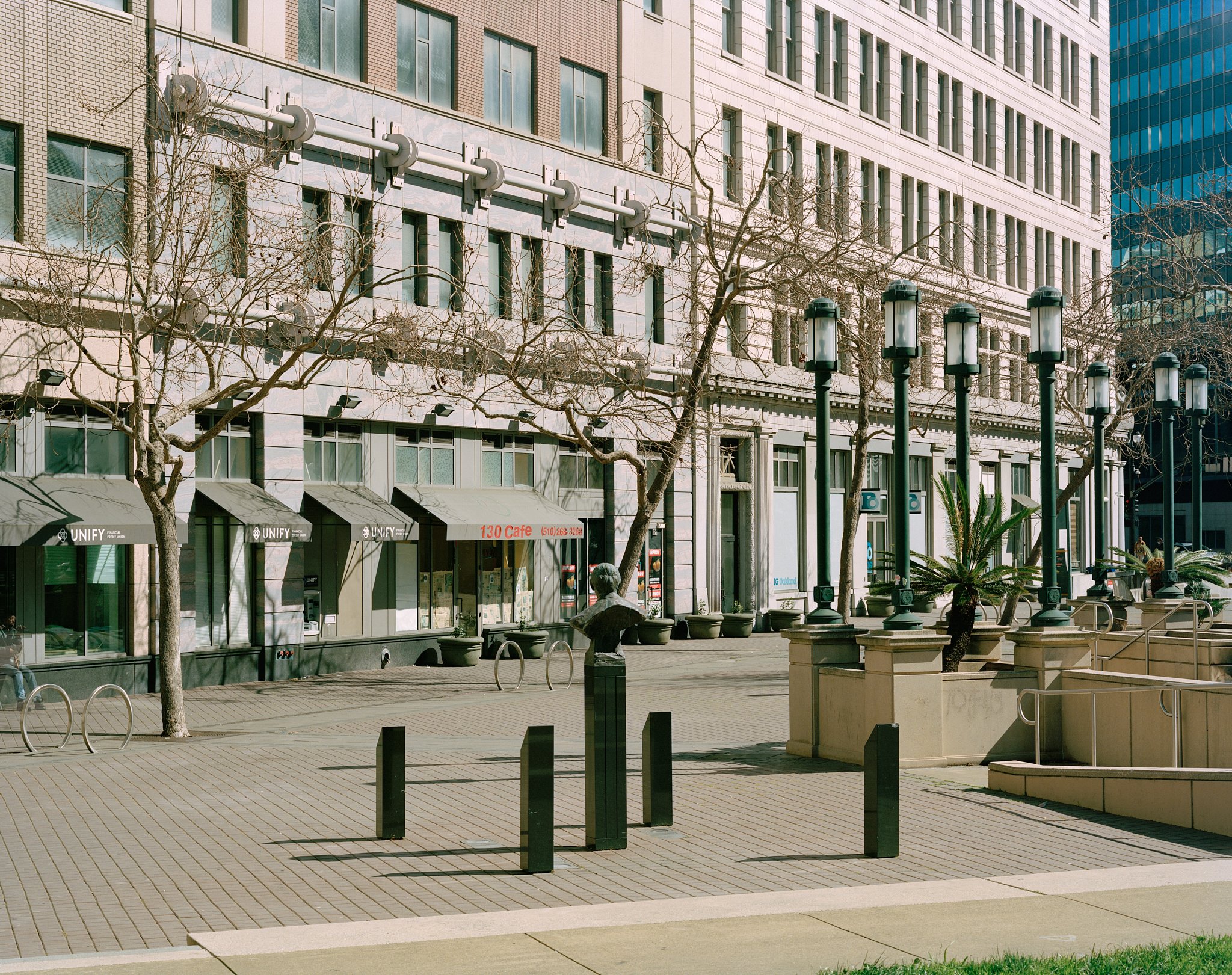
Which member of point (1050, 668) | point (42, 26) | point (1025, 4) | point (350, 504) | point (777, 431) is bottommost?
point (1050, 668)

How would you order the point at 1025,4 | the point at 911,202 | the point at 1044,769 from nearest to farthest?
the point at 1044,769, the point at 911,202, the point at 1025,4

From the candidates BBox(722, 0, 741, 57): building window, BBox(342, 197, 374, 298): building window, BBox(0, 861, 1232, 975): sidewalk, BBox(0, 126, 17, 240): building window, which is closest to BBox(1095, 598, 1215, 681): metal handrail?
BBox(0, 861, 1232, 975): sidewalk

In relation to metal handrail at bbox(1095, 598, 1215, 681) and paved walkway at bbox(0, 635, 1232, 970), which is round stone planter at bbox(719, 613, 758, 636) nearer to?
metal handrail at bbox(1095, 598, 1215, 681)

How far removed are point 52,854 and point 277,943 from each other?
12.0ft

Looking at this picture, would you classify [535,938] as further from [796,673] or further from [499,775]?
[796,673]

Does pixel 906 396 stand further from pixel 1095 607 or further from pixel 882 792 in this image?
pixel 1095 607

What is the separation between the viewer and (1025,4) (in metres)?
51.9

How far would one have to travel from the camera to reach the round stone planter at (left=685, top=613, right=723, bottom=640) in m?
34.1

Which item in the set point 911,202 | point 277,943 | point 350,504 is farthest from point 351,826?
point 911,202

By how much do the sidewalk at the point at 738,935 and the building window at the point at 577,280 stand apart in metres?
23.1

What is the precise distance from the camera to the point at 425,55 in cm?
2862

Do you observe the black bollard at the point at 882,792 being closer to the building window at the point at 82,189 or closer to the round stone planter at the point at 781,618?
the building window at the point at 82,189

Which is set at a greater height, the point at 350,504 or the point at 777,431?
the point at 777,431

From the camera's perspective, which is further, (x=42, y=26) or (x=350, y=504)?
(x=350, y=504)
